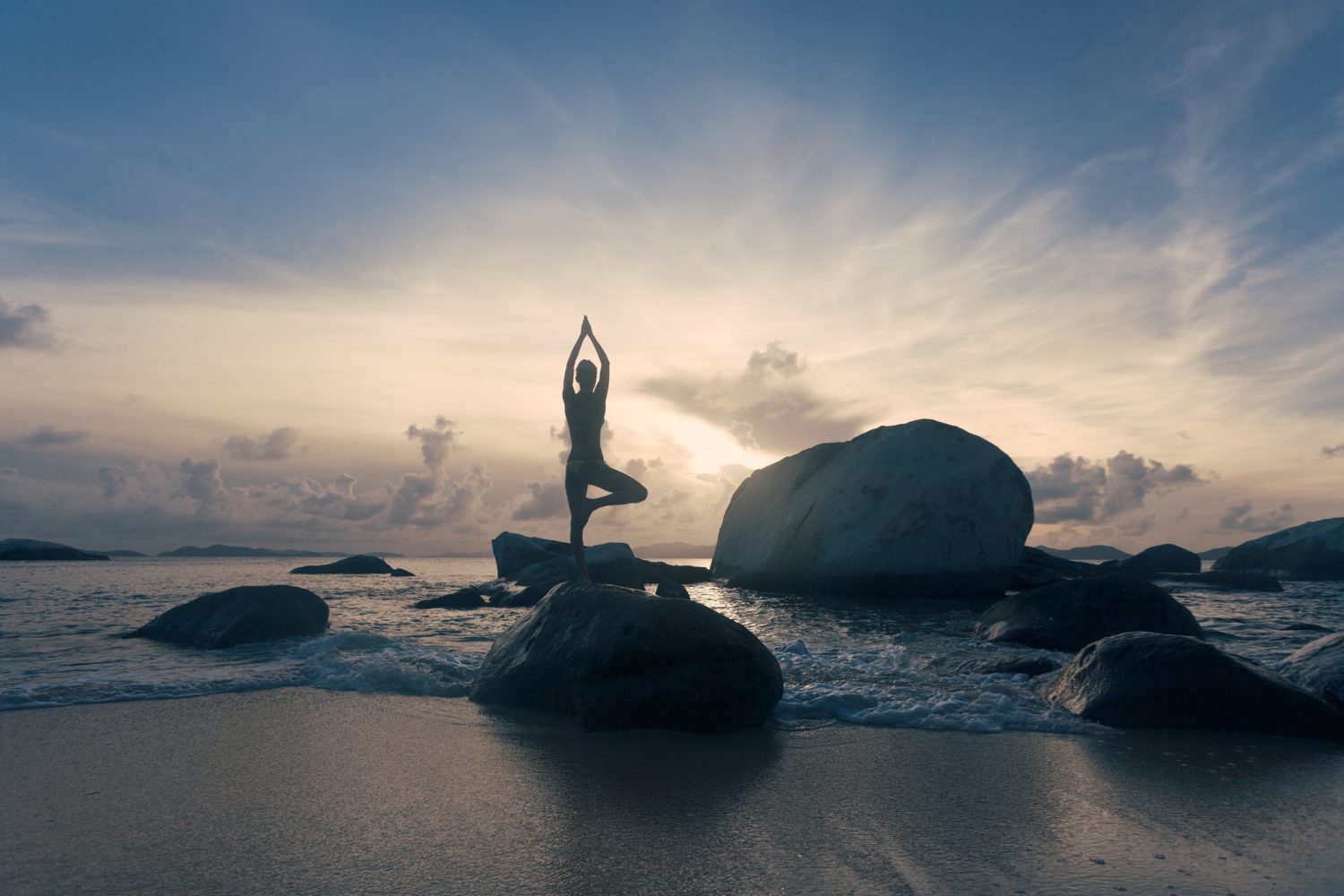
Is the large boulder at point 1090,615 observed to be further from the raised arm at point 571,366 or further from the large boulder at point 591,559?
the large boulder at point 591,559

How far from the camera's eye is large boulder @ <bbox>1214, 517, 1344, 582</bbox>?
3148 cm

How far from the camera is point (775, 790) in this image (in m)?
3.46

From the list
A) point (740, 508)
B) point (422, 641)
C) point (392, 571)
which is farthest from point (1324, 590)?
point (392, 571)

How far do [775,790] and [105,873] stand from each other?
100 inches

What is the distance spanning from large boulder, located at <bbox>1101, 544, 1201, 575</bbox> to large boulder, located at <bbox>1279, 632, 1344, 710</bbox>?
101ft

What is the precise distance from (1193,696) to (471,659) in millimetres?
6267

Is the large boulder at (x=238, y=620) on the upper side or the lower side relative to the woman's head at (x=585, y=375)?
lower

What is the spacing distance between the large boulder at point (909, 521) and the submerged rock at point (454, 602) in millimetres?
10931

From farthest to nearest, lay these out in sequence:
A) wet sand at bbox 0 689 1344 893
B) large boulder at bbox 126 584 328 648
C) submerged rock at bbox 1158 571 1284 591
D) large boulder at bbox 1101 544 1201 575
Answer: large boulder at bbox 1101 544 1201 575
submerged rock at bbox 1158 571 1284 591
large boulder at bbox 126 584 328 648
wet sand at bbox 0 689 1344 893

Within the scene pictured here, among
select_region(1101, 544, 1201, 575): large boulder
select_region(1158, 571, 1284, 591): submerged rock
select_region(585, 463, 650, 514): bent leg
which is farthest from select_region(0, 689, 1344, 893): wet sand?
select_region(1101, 544, 1201, 575): large boulder

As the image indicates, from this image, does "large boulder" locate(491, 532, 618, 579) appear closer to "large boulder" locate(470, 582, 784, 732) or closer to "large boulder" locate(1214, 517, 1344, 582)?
"large boulder" locate(470, 582, 784, 732)

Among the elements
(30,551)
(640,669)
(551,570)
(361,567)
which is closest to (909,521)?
(551,570)

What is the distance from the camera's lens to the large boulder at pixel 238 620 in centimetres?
959

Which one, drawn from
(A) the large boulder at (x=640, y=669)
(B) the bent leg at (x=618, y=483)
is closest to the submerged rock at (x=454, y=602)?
(B) the bent leg at (x=618, y=483)
